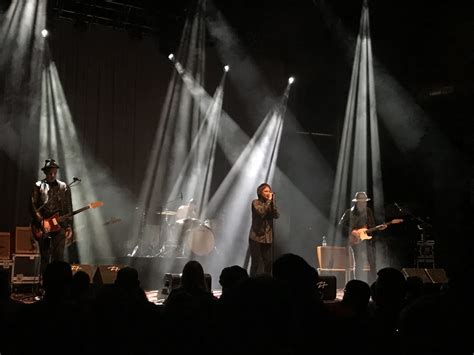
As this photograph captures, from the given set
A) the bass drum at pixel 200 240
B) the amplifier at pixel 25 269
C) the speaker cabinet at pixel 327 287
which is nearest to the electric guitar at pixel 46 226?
the amplifier at pixel 25 269

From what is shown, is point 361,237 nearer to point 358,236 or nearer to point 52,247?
point 358,236

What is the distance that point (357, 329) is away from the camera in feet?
9.77

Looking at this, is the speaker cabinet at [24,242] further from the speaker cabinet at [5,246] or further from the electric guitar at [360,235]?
the electric guitar at [360,235]

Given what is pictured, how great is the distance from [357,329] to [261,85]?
12633 millimetres

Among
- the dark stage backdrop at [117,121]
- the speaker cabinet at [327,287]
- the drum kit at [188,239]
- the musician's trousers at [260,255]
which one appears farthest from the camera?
the dark stage backdrop at [117,121]

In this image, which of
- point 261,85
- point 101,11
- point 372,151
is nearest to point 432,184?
point 372,151

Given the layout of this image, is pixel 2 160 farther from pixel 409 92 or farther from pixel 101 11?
pixel 409 92

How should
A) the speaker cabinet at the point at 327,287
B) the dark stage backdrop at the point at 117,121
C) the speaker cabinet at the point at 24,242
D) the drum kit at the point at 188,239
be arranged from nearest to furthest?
the speaker cabinet at the point at 327,287, the speaker cabinet at the point at 24,242, the drum kit at the point at 188,239, the dark stage backdrop at the point at 117,121

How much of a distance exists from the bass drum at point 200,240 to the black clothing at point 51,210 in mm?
3734

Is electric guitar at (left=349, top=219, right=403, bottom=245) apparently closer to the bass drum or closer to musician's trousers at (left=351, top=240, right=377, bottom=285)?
musician's trousers at (left=351, top=240, right=377, bottom=285)

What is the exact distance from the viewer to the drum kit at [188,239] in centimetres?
1204

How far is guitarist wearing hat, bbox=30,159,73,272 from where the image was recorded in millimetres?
8477

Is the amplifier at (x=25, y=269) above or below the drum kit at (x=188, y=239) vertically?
below

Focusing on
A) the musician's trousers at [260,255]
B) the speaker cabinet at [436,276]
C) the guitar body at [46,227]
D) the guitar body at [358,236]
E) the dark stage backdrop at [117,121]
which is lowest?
the speaker cabinet at [436,276]
